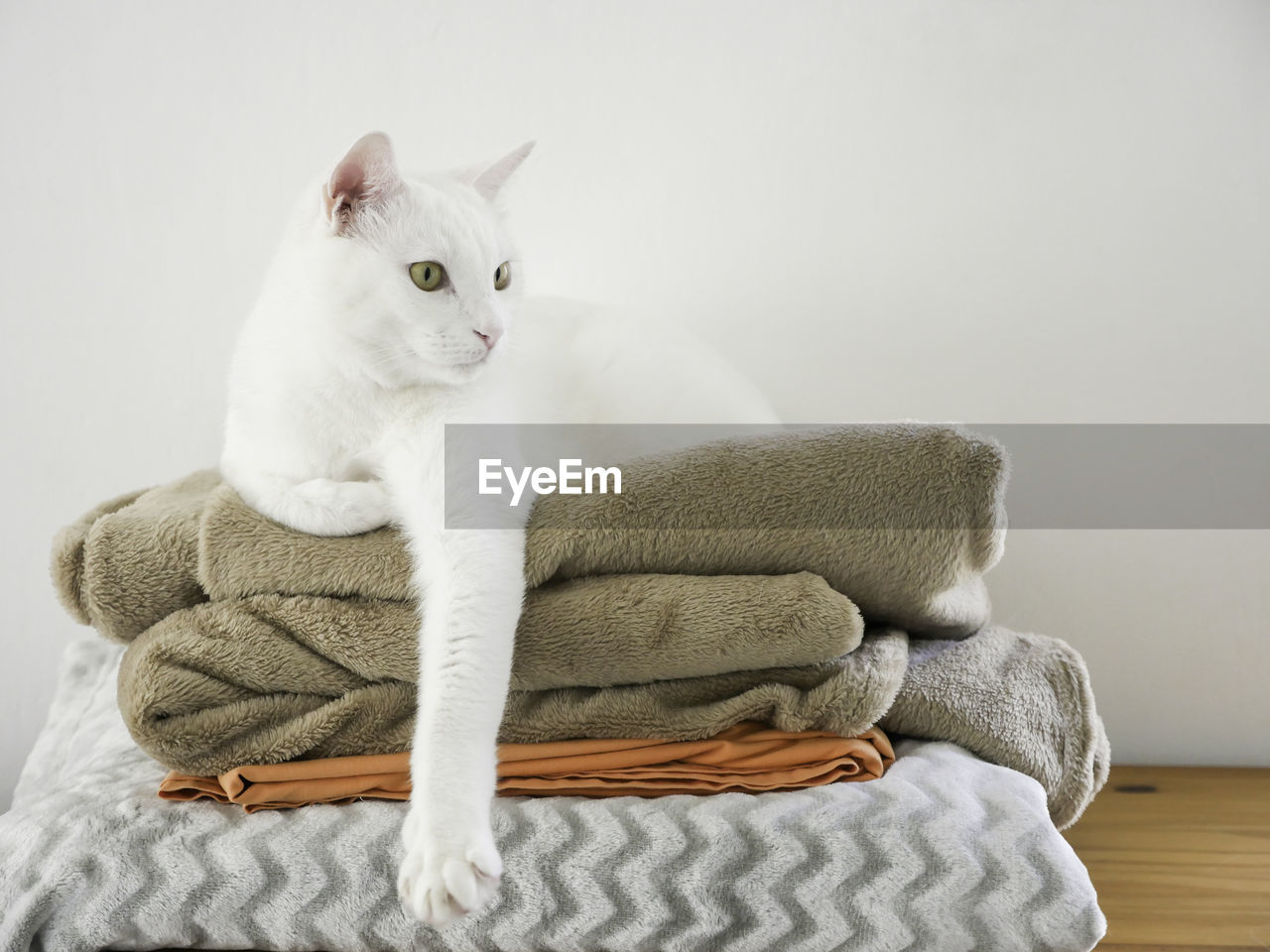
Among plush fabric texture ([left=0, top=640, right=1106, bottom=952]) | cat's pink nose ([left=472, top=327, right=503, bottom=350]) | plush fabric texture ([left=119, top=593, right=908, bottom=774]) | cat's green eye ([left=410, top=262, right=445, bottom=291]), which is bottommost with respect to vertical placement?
plush fabric texture ([left=0, top=640, right=1106, bottom=952])

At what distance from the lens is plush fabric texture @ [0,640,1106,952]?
0.58m

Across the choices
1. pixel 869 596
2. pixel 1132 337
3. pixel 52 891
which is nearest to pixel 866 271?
pixel 1132 337

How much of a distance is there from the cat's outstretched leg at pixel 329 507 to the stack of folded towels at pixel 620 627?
10 mm

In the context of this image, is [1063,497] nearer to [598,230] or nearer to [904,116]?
[904,116]

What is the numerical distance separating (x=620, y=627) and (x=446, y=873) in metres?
0.19

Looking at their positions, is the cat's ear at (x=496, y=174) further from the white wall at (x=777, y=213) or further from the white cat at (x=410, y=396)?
the white wall at (x=777, y=213)

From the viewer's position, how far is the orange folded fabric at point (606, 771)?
648 millimetres

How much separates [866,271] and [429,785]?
84cm

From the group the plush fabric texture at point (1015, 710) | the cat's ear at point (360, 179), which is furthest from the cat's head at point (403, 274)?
the plush fabric texture at point (1015, 710)

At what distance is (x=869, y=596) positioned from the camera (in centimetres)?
69

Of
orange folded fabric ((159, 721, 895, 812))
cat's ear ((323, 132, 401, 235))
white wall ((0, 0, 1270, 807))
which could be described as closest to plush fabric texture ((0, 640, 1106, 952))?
orange folded fabric ((159, 721, 895, 812))

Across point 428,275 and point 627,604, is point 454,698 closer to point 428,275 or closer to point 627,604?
point 627,604

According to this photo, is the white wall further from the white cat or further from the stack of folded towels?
the stack of folded towels

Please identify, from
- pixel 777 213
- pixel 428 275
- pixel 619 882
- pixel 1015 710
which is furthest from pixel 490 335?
pixel 777 213
